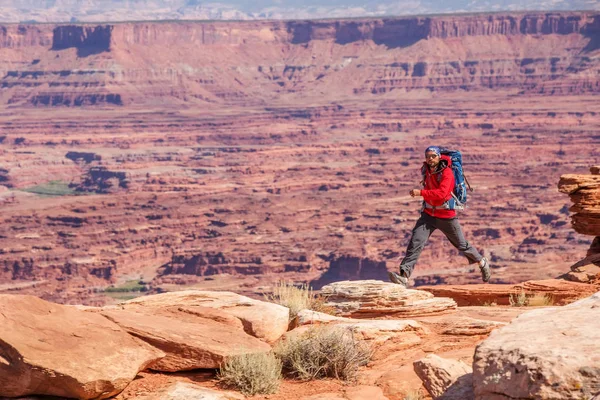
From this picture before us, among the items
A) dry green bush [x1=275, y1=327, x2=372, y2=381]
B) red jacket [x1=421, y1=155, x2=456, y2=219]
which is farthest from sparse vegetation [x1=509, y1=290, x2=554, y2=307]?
A: dry green bush [x1=275, y1=327, x2=372, y2=381]

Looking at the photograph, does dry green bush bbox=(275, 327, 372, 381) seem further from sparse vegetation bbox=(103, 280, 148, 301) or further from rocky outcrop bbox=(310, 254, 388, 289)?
rocky outcrop bbox=(310, 254, 388, 289)

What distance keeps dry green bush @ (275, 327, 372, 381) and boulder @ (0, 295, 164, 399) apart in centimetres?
129

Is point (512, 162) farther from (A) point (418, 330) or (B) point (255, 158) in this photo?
(A) point (418, 330)

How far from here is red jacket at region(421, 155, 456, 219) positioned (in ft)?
44.5

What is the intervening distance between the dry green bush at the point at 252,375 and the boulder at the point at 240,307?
1.35m

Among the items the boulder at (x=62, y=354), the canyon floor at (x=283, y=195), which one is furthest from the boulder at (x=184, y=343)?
the canyon floor at (x=283, y=195)

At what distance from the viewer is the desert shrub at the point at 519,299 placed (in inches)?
567

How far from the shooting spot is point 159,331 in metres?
10.7

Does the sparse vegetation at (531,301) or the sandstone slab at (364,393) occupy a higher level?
the sparse vegetation at (531,301)

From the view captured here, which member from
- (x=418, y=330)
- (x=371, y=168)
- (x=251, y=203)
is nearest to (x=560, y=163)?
(x=371, y=168)

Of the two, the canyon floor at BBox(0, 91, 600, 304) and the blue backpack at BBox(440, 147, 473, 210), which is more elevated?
the blue backpack at BBox(440, 147, 473, 210)

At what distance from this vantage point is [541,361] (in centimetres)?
770

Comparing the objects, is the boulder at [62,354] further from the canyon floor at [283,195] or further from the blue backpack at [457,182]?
the canyon floor at [283,195]

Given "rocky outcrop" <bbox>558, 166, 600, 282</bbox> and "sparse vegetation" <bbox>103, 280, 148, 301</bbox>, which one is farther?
"sparse vegetation" <bbox>103, 280, 148, 301</bbox>
